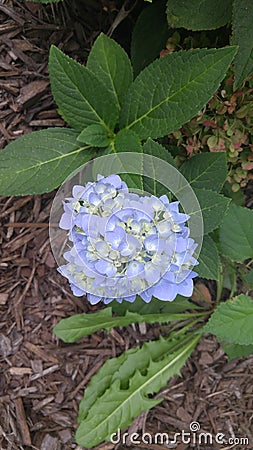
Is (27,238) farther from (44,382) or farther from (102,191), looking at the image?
(102,191)

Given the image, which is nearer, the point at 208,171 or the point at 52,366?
the point at 208,171

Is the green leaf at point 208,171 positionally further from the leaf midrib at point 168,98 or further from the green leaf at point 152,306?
the green leaf at point 152,306

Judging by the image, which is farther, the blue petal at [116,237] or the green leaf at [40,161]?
the green leaf at [40,161]

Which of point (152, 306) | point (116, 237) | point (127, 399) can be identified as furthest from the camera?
point (152, 306)

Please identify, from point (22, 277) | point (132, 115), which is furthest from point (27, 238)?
point (132, 115)

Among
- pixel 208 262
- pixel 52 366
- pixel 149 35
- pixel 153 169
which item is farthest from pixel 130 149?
pixel 52 366

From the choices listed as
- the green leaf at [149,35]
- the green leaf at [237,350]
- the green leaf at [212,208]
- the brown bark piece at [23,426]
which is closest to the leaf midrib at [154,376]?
the green leaf at [237,350]

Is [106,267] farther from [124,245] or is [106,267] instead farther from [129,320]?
[129,320]
